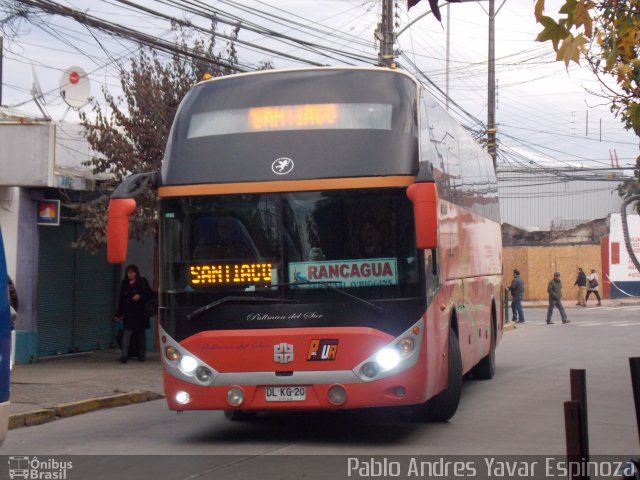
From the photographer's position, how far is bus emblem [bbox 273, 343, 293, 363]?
988 cm

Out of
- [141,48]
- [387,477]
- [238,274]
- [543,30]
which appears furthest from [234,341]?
[141,48]

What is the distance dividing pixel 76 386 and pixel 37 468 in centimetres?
617

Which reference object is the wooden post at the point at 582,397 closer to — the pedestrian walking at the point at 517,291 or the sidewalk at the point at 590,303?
the pedestrian walking at the point at 517,291

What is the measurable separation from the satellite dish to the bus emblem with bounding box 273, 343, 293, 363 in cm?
1212

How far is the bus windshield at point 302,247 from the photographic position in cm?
999

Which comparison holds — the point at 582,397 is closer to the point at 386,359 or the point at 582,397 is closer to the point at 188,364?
the point at 386,359

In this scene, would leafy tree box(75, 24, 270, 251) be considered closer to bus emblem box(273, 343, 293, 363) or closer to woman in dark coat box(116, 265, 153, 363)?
woman in dark coat box(116, 265, 153, 363)

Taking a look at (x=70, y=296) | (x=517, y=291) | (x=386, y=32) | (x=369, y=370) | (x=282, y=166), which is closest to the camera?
(x=369, y=370)

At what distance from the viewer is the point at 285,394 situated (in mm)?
9922

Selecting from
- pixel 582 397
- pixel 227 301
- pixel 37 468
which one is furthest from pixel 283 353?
A: pixel 582 397

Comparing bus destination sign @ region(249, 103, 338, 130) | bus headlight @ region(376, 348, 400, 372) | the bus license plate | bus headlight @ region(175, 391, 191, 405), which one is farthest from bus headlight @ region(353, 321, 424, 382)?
bus destination sign @ region(249, 103, 338, 130)

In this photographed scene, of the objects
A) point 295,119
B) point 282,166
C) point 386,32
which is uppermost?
point 386,32

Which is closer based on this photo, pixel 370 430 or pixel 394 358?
pixel 394 358

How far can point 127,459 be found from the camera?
30.9ft
